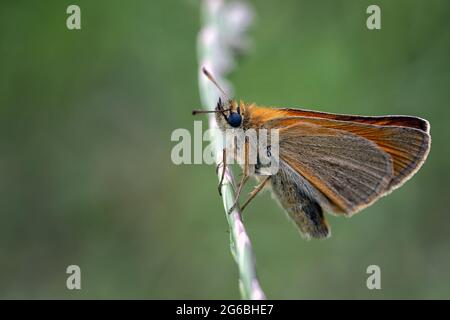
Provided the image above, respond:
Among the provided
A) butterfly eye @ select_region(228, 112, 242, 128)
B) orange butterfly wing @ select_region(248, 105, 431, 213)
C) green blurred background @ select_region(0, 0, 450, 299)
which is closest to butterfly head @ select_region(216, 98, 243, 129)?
butterfly eye @ select_region(228, 112, 242, 128)

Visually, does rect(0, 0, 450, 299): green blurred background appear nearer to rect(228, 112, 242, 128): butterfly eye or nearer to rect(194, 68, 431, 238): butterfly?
rect(194, 68, 431, 238): butterfly

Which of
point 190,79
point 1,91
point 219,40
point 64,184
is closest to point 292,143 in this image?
point 219,40

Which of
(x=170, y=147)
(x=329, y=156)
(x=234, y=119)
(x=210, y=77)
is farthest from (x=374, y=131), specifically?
(x=170, y=147)

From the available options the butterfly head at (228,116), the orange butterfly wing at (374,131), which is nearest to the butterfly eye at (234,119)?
the butterfly head at (228,116)

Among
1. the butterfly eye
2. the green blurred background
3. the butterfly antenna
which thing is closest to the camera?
the butterfly antenna

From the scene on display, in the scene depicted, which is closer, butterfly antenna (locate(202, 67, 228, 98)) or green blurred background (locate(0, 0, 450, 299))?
butterfly antenna (locate(202, 67, 228, 98))

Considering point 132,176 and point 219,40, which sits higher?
point 219,40
